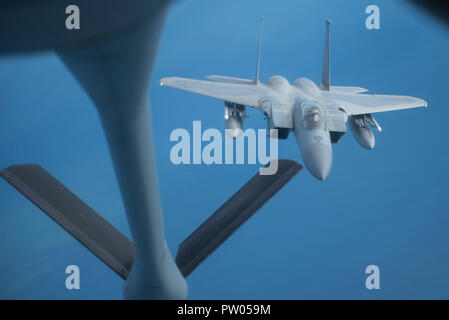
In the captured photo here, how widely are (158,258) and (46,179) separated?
183 cm

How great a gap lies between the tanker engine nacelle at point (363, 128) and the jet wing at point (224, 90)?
162 cm

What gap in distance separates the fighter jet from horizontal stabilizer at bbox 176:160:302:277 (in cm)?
138

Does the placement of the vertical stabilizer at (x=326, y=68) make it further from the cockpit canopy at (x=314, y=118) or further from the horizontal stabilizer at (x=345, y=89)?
the cockpit canopy at (x=314, y=118)

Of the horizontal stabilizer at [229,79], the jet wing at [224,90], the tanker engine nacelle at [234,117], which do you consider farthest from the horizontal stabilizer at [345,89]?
the tanker engine nacelle at [234,117]

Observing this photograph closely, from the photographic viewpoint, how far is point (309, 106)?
632 centimetres

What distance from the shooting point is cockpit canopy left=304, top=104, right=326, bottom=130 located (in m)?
6.16

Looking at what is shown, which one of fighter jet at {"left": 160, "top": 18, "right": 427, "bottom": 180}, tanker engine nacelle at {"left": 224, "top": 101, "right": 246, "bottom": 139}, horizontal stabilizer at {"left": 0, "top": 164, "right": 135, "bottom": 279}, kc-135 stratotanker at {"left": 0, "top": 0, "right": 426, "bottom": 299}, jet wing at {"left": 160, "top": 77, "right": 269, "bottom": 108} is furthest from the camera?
jet wing at {"left": 160, "top": 77, "right": 269, "bottom": 108}

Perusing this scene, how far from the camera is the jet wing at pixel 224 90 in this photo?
734 cm

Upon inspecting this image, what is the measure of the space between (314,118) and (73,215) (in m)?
3.51

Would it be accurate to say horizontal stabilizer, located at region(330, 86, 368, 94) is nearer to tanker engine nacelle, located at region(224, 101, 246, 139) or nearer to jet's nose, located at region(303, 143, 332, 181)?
tanker engine nacelle, located at region(224, 101, 246, 139)

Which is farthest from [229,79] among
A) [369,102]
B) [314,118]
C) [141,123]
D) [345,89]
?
[141,123]

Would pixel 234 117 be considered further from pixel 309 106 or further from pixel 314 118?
pixel 314 118

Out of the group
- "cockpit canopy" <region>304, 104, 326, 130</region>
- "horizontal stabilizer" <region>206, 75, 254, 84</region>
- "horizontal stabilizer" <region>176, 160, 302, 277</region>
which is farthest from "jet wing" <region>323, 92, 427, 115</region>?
"horizontal stabilizer" <region>176, 160, 302, 277</region>

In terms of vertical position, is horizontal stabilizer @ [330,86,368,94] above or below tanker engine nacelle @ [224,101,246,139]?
above
